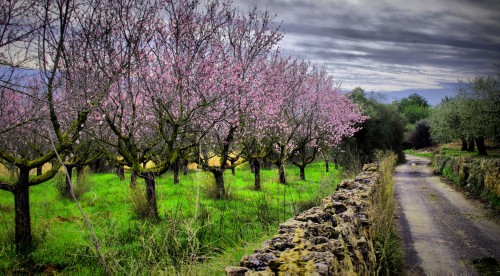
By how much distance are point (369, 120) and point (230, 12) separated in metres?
22.2

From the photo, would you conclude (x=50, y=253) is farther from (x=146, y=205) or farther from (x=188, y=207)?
(x=188, y=207)

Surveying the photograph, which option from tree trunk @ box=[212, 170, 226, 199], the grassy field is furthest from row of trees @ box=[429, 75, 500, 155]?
tree trunk @ box=[212, 170, 226, 199]

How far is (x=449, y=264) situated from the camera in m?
8.63

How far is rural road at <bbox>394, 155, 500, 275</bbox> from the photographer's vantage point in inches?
342

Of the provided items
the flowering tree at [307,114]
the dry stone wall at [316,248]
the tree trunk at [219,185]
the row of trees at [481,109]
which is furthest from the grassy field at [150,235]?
the row of trees at [481,109]

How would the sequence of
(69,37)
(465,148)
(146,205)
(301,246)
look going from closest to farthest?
(301,246) → (69,37) → (146,205) → (465,148)

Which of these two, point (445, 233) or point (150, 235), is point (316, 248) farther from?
point (445, 233)

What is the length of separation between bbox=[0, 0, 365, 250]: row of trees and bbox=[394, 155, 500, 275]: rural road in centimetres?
536

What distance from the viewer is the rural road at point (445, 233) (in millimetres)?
8688

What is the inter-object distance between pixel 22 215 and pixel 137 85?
205 inches

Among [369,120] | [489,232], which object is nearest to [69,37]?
[489,232]

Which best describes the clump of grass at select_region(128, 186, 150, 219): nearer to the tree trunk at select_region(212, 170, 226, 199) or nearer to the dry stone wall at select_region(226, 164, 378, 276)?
the tree trunk at select_region(212, 170, 226, 199)

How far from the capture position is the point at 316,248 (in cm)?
402

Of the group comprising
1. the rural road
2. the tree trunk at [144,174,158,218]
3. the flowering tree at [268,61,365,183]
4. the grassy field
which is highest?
the flowering tree at [268,61,365,183]
